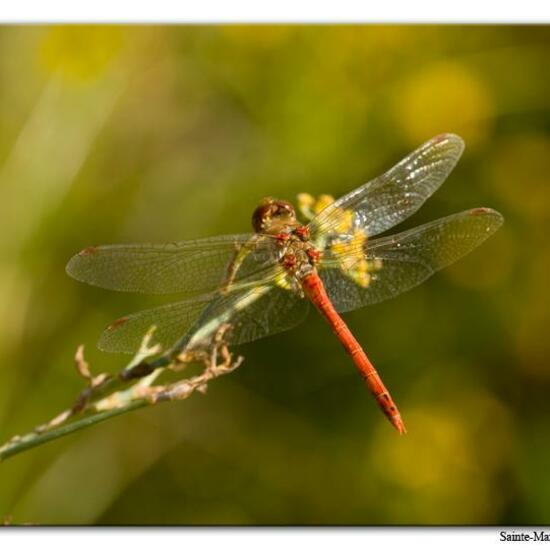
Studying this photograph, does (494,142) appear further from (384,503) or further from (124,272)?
(124,272)

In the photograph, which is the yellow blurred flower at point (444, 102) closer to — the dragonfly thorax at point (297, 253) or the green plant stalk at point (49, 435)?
the dragonfly thorax at point (297, 253)

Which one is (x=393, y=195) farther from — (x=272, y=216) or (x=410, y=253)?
(x=272, y=216)

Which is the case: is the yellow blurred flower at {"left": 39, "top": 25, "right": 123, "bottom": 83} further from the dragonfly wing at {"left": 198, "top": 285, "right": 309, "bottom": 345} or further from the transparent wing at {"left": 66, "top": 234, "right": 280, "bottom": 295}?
the dragonfly wing at {"left": 198, "top": 285, "right": 309, "bottom": 345}

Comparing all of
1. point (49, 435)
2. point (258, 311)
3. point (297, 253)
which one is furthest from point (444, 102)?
point (49, 435)

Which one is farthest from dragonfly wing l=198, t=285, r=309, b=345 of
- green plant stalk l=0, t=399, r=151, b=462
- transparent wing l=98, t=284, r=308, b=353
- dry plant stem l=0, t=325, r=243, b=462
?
green plant stalk l=0, t=399, r=151, b=462

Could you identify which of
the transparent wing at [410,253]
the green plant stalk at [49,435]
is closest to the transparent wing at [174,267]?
the transparent wing at [410,253]
